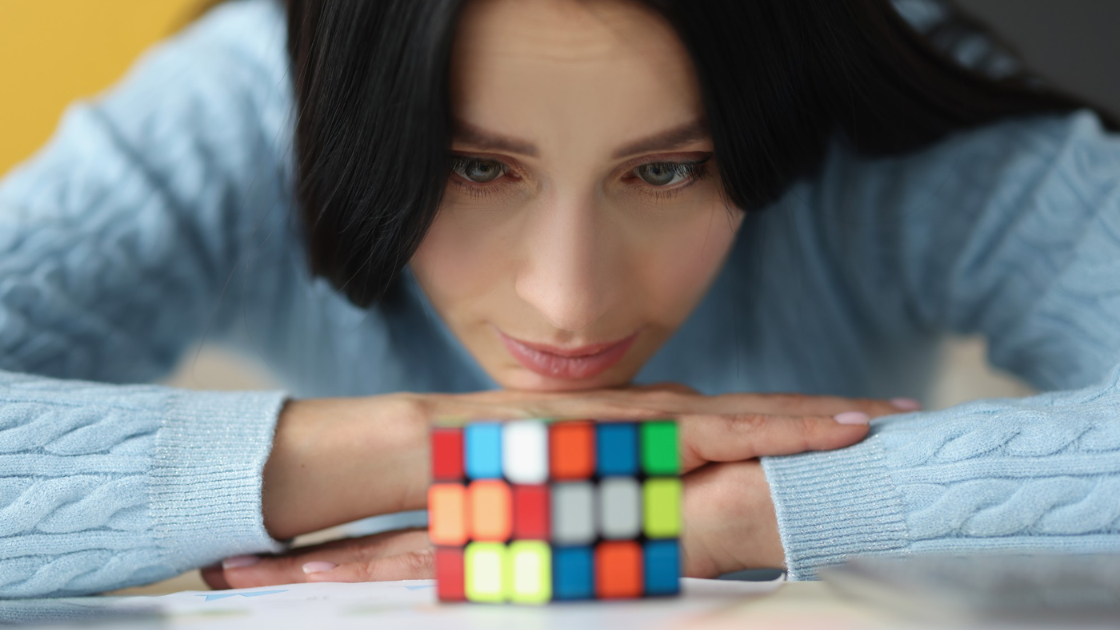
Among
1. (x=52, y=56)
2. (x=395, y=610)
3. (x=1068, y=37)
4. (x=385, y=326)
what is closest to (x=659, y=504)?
(x=395, y=610)

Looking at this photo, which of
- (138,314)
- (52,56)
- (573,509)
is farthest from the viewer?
(52,56)

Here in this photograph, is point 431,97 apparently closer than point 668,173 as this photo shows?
Yes

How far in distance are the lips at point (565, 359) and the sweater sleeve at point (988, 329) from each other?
28cm

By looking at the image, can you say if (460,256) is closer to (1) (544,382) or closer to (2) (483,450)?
(1) (544,382)

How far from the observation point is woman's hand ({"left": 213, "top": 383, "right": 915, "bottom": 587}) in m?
0.78

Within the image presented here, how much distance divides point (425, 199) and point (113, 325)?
67 centimetres

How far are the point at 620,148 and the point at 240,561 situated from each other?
513 mm

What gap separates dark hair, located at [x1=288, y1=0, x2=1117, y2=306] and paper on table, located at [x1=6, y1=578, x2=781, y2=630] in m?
0.34

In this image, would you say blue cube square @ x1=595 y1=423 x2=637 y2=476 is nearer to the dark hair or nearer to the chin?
the dark hair

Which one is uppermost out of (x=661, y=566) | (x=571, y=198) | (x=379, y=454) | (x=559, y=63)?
(x=559, y=63)

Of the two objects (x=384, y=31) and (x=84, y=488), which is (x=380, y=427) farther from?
(x=384, y=31)

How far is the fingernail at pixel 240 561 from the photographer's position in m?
0.83

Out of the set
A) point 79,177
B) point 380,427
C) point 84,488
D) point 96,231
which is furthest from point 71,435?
point 79,177

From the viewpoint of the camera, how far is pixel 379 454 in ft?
2.76
